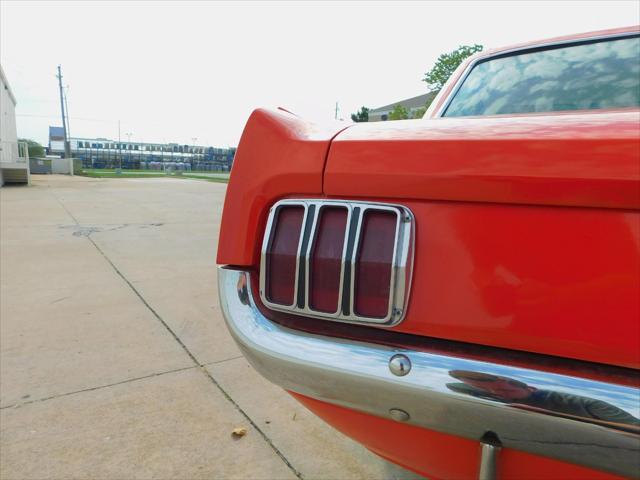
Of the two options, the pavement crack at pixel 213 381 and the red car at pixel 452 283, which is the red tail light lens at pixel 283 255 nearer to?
the red car at pixel 452 283

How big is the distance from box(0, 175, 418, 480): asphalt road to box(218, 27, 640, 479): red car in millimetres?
967

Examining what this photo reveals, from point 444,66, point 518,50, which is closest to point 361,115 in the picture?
point 444,66

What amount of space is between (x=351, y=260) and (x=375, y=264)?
57 mm

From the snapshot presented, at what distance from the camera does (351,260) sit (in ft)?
3.38

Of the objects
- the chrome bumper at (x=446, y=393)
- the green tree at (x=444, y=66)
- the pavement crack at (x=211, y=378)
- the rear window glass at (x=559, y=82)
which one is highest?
the green tree at (x=444, y=66)

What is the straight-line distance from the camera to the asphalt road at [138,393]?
6.39 ft

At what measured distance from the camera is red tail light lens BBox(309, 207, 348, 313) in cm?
107

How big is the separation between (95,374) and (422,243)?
2.44 metres

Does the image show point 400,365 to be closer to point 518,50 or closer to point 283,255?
point 283,255

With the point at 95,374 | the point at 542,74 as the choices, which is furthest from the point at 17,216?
the point at 542,74

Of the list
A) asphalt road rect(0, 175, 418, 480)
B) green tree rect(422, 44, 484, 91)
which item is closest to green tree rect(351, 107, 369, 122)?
green tree rect(422, 44, 484, 91)

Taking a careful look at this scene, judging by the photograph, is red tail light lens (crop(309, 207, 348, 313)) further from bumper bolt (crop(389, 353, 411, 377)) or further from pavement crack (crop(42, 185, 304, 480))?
pavement crack (crop(42, 185, 304, 480))

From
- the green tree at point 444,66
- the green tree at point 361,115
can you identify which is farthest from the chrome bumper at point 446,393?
the green tree at point 361,115

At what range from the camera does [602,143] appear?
87 cm
